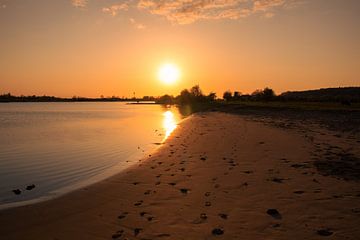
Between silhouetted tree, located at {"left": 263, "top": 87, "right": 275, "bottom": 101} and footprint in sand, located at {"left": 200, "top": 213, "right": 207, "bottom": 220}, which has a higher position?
silhouetted tree, located at {"left": 263, "top": 87, "right": 275, "bottom": 101}

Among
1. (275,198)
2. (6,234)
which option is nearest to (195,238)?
(275,198)

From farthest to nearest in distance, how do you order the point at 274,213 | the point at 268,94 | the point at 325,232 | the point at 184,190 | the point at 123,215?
the point at 268,94 → the point at 184,190 → the point at 123,215 → the point at 274,213 → the point at 325,232

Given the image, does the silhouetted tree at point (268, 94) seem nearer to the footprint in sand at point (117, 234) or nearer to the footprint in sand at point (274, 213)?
the footprint in sand at point (274, 213)

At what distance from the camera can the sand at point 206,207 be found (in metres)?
7.25

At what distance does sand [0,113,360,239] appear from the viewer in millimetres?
7246

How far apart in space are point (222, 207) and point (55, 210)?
509cm

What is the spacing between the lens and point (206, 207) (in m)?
8.91

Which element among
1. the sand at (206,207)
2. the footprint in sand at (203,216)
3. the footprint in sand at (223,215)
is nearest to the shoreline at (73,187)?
the sand at (206,207)

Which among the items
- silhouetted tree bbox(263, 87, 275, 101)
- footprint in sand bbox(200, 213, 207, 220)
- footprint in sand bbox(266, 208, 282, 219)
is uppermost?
silhouetted tree bbox(263, 87, 275, 101)

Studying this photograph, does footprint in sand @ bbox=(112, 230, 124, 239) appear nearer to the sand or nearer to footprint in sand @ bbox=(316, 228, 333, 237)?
the sand

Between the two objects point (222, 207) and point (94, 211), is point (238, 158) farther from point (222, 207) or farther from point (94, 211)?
point (94, 211)

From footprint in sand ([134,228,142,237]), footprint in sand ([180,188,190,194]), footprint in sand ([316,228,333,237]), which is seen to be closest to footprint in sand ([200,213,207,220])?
footprint in sand ([134,228,142,237])

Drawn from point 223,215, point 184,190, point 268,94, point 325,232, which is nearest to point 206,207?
point 223,215

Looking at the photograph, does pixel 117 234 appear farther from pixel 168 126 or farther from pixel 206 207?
pixel 168 126
